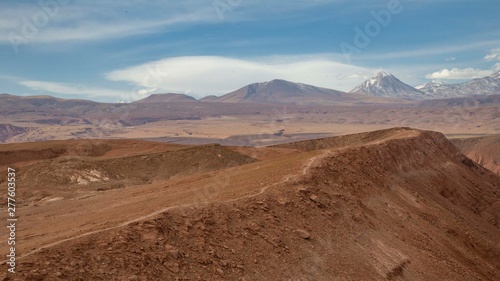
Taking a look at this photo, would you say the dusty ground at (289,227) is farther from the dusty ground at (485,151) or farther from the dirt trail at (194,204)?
the dusty ground at (485,151)

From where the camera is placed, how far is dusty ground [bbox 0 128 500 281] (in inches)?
476

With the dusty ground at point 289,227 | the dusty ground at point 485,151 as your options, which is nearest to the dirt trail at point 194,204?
the dusty ground at point 289,227

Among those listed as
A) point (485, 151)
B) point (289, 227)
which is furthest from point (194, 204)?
point (485, 151)

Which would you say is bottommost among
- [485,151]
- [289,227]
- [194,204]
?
[485,151]

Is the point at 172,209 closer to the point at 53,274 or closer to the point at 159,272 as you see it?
the point at 159,272

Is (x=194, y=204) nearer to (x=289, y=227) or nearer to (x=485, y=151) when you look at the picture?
(x=289, y=227)

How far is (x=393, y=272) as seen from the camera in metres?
16.2

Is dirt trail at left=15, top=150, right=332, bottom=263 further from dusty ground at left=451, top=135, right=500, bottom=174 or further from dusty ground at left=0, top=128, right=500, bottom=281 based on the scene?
dusty ground at left=451, top=135, right=500, bottom=174

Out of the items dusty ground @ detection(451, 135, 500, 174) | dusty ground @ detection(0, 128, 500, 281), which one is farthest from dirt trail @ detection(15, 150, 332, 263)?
dusty ground @ detection(451, 135, 500, 174)

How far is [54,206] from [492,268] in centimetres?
2492

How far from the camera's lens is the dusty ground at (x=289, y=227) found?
12086 mm

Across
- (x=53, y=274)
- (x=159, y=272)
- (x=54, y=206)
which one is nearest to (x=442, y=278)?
(x=159, y=272)

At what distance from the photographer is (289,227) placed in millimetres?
15750

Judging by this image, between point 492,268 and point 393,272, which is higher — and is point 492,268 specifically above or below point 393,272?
below
